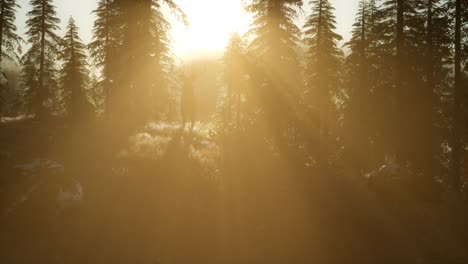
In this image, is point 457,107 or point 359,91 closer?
point 457,107

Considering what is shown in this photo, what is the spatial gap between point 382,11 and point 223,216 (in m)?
16.3

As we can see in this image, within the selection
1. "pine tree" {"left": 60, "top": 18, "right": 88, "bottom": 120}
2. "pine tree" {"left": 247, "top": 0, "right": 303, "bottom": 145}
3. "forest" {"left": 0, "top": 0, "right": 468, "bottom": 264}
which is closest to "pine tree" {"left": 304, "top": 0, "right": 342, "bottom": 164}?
"forest" {"left": 0, "top": 0, "right": 468, "bottom": 264}

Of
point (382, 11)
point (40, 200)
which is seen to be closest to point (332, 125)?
point (382, 11)

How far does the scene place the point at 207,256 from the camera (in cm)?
900

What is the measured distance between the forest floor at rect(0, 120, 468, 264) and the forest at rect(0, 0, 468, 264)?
50 millimetres

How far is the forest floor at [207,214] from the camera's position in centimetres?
894

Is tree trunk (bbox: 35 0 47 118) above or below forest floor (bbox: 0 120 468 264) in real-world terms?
above

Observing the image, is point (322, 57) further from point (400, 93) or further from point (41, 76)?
point (41, 76)

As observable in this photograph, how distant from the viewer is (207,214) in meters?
10.6

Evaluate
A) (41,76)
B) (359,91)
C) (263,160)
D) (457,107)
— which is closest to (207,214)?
(263,160)

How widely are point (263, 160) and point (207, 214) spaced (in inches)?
210

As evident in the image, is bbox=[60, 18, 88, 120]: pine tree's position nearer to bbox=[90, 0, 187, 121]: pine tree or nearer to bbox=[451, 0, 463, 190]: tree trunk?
bbox=[90, 0, 187, 121]: pine tree

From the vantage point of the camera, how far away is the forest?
933 centimetres

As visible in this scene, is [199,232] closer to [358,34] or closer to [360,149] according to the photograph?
[360,149]
